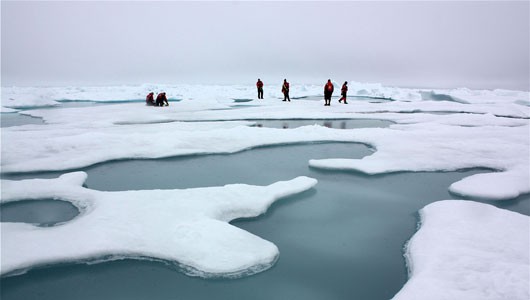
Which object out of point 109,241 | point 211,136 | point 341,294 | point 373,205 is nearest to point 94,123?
point 211,136

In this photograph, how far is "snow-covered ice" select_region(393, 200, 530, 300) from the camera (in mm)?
2797

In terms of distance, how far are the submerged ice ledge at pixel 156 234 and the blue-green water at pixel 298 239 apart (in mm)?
123

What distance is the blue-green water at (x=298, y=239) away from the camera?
10.1 feet

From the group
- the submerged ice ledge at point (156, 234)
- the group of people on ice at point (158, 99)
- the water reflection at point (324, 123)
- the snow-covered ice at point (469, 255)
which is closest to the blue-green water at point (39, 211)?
the submerged ice ledge at point (156, 234)

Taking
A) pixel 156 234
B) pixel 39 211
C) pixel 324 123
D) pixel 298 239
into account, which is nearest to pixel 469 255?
pixel 298 239

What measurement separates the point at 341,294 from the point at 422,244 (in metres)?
1.27

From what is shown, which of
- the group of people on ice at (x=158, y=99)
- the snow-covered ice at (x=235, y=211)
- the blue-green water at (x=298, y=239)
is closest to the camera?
the blue-green water at (x=298, y=239)

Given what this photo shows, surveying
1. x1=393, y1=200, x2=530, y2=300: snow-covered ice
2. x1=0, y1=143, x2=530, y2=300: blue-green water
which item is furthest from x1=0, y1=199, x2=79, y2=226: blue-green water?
x1=393, y1=200, x2=530, y2=300: snow-covered ice

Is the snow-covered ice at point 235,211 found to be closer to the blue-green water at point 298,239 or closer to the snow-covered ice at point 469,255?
the snow-covered ice at point 469,255

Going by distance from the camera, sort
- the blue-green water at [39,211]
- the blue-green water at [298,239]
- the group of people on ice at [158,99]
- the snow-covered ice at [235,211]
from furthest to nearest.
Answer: the group of people on ice at [158,99] → the blue-green water at [39,211] → the snow-covered ice at [235,211] → the blue-green water at [298,239]

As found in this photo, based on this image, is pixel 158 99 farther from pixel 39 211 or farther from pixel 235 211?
pixel 235 211

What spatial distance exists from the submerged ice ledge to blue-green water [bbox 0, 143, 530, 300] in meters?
0.12

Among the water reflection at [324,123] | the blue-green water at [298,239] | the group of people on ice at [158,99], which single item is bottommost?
the blue-green water at [298,239]

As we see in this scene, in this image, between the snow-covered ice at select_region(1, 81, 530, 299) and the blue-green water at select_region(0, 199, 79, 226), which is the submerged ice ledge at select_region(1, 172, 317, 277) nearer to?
the snow-covered ice at select_region(1, 81, 530, 299)
